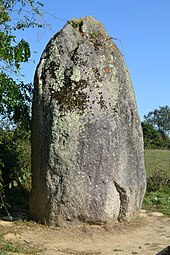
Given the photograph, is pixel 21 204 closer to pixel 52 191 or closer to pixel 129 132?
pixel 52 191

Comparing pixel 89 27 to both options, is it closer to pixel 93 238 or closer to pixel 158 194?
pixel 93 238

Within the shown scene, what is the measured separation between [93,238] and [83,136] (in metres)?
1.85

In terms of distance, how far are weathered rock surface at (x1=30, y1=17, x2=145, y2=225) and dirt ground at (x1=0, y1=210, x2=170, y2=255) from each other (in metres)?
0.25

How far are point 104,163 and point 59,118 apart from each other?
120cm

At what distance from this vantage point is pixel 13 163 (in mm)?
12000

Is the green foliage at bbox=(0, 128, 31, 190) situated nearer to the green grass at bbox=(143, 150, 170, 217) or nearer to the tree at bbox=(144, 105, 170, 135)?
the green grass at bbox=(143, 150, 170, 217)

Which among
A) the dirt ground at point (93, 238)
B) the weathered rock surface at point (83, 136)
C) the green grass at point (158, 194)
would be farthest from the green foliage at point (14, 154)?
the green grass at point (158, 194)

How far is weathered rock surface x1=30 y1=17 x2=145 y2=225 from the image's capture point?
845cm

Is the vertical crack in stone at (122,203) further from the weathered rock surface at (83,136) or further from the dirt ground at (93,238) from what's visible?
the dirt ground at (93,238)

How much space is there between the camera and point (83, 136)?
8453mm

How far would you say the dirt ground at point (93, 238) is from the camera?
7.36 metres

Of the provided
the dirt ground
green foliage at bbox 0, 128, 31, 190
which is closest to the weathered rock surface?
the dirt ground

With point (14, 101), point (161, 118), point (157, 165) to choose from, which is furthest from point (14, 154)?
point (161, 118)

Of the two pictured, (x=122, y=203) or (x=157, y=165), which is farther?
(x=157, y=165)
